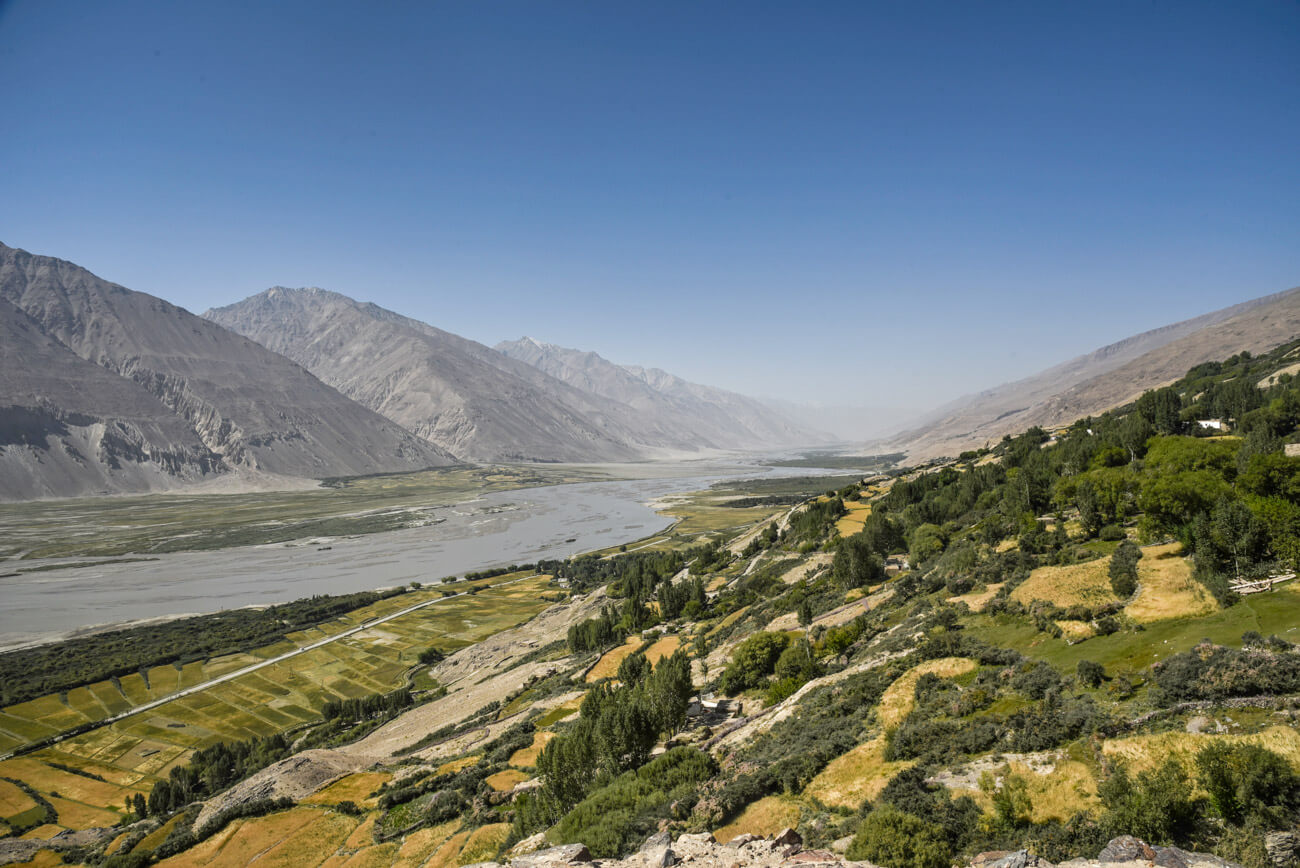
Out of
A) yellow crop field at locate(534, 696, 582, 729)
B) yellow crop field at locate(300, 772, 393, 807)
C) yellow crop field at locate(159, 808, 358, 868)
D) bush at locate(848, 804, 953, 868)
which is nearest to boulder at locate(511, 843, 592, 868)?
bush at locate(848, 804, 953, 868)

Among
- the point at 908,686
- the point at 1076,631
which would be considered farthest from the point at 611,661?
the point at 1076,631

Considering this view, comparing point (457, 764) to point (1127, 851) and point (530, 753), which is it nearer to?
point (530, 753)

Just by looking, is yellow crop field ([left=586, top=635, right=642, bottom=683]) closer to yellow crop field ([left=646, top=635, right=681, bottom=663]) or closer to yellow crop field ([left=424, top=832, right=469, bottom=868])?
yellow crop field ([left=646, top=635, right=681, bottom=663])

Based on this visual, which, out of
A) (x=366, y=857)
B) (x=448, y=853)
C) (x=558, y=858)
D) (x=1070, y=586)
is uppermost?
(x=1070, y=586)

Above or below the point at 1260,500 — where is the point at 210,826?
below

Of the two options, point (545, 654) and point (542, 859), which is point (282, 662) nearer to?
point (545, 654)

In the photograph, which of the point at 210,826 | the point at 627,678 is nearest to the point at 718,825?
the point at 627,678
